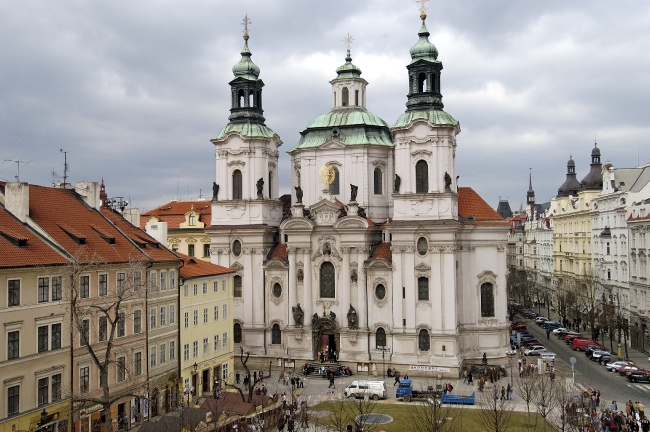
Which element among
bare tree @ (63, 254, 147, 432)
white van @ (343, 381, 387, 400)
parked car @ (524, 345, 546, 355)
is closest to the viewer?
bare tree @ (63, 254, 147, 432)

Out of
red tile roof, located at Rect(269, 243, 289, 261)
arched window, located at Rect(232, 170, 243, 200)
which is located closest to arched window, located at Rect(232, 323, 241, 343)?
red tile roof, located at Rect(269, 243, 289, 261)

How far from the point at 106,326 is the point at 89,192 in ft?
37.0

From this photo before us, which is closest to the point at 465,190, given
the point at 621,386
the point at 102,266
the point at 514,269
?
the point at 621,386

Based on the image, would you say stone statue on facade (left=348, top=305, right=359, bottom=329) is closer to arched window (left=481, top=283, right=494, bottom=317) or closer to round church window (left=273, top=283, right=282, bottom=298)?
round church window (left=273, top=283, right=282, bottom=298)

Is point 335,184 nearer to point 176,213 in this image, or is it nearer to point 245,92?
point 245,92

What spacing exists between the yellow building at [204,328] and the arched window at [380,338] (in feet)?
41.6

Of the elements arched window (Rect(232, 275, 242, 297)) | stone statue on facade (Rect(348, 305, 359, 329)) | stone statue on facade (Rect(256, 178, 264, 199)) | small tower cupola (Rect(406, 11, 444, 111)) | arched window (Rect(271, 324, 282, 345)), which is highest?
small tower cupola (Rect(406, 11, 444, 111))

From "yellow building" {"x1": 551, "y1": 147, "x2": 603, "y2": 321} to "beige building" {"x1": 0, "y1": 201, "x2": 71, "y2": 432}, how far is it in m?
59.0

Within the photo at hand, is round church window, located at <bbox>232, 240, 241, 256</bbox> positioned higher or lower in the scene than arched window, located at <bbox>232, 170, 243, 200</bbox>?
lower

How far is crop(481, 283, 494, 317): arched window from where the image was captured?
199 feet

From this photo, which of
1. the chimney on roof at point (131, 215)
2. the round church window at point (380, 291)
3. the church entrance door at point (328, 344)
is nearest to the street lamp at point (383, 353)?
the round church window at point (380, 291)

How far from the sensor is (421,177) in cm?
5834

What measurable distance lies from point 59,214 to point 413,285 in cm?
2912

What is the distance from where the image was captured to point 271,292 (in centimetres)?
6253
